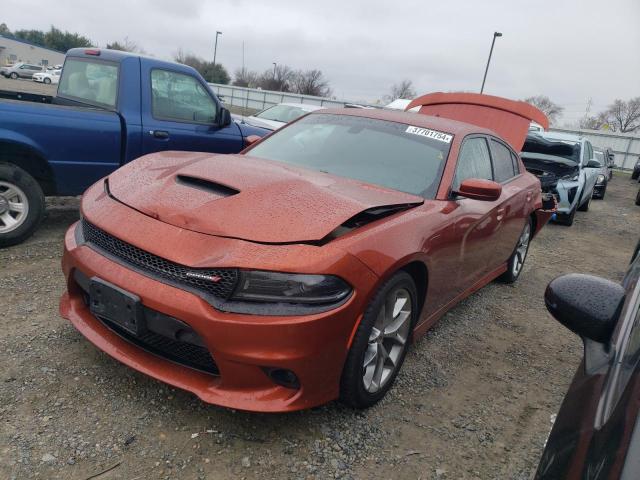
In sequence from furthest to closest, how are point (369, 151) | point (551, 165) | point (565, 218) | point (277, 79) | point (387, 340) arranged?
point (277, 79)
point (551, 165)
point (565, 218)
point (369, 151)
point (387, 340)

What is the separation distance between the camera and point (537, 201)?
4.94 meters

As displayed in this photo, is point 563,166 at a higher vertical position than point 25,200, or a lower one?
higher

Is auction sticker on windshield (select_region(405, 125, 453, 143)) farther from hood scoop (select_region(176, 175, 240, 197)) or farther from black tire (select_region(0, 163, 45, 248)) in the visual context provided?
black tire (select_region(0, 163, 45, 248))

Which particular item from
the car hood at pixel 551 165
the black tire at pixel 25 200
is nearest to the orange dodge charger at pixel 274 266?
the black tire at pixel 25 200

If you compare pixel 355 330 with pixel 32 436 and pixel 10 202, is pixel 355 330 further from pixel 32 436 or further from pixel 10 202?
pixel 10 202

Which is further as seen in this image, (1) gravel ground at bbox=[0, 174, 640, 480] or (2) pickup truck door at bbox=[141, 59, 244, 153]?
(2) pickup truck door at bbox=[141, 59, 244, 153]

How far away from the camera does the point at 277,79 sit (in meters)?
61.7

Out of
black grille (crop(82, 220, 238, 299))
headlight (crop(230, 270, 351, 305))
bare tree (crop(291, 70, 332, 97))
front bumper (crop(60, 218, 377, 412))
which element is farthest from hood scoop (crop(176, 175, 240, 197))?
bare tree (crop(291, 70, 332, 97))

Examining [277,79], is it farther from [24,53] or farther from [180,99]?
[180,99]

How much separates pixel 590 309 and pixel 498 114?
16.2 feet

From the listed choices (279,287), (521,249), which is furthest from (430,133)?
(521,249)

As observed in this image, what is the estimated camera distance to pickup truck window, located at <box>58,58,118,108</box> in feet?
15.5

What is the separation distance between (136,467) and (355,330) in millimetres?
1107

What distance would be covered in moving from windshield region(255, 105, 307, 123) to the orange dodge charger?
25.6ft
